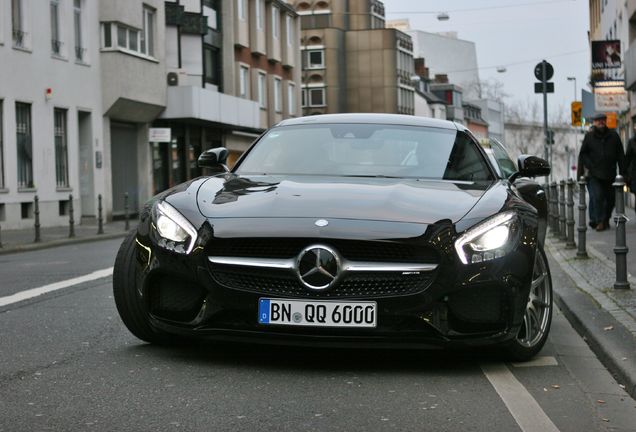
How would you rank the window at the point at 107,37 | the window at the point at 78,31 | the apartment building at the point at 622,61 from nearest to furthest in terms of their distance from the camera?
the apartment building at the point at 622,61 → the window at the point at 78,31 → the window at the point at 107,37

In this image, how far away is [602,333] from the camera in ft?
23.5

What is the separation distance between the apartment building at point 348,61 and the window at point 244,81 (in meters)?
38.5

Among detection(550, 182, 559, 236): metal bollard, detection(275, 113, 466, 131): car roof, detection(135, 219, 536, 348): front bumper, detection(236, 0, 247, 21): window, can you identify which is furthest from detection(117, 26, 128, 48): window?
detection(135, 219, 536, 348): front bumper

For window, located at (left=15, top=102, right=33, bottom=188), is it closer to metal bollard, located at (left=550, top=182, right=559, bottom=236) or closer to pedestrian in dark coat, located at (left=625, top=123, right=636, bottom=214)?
metal bollard, located at (left=550, top=182, right=559, bottom=236)

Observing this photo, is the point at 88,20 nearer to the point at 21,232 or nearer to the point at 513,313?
the point at 21,232

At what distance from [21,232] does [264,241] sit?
2222 centimetres

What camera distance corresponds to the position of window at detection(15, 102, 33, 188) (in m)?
29.7

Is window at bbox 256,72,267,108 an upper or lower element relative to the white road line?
upper

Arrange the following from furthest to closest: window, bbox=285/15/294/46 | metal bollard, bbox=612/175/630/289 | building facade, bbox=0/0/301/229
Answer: window, bbox=285/15/294/46 → building facade, bbox=0/0/301/229 → metal bollard, bbox=612/175/630/289

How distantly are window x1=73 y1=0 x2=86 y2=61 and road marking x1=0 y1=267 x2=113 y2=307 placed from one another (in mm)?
21655

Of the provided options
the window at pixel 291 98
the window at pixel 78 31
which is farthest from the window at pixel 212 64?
the window at pixel 78 31

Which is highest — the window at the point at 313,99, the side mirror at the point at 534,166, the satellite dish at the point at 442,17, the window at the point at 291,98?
the satellite dish at the point at 442,17

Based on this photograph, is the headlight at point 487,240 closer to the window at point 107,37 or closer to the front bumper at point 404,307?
the front bumper at point 404,307

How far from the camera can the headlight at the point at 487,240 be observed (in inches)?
227
